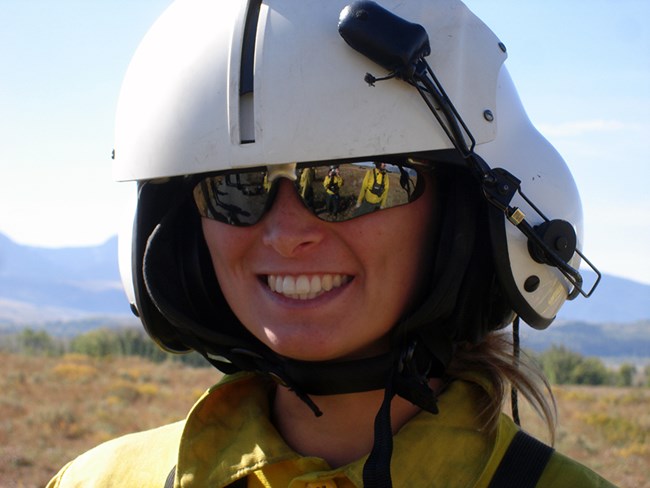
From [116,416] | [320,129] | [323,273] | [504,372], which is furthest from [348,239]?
[116,416]

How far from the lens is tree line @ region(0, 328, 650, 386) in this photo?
2358cm

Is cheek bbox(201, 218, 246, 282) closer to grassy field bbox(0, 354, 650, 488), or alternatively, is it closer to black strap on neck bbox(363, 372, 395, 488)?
black strap on neck bbox(363, 372, 395, 488)

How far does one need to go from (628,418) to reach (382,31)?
43.9ft

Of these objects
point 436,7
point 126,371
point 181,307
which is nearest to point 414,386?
point 181,307

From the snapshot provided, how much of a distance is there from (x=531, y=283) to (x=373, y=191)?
452 mm

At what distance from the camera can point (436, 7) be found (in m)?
2.13

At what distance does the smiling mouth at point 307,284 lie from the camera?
2.00 metres

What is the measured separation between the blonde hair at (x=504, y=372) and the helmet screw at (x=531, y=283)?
0.21 metres

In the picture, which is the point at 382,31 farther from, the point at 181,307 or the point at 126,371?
the point at 126,371

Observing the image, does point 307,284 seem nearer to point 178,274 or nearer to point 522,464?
point 178,274

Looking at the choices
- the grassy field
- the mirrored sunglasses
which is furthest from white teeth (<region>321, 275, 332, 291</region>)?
the grassy field

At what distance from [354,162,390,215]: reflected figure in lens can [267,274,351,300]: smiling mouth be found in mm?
152

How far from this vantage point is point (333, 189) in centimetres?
198

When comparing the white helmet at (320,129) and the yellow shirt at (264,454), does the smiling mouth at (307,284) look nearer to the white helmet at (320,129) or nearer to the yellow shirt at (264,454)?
the white helmet at (320,129)
